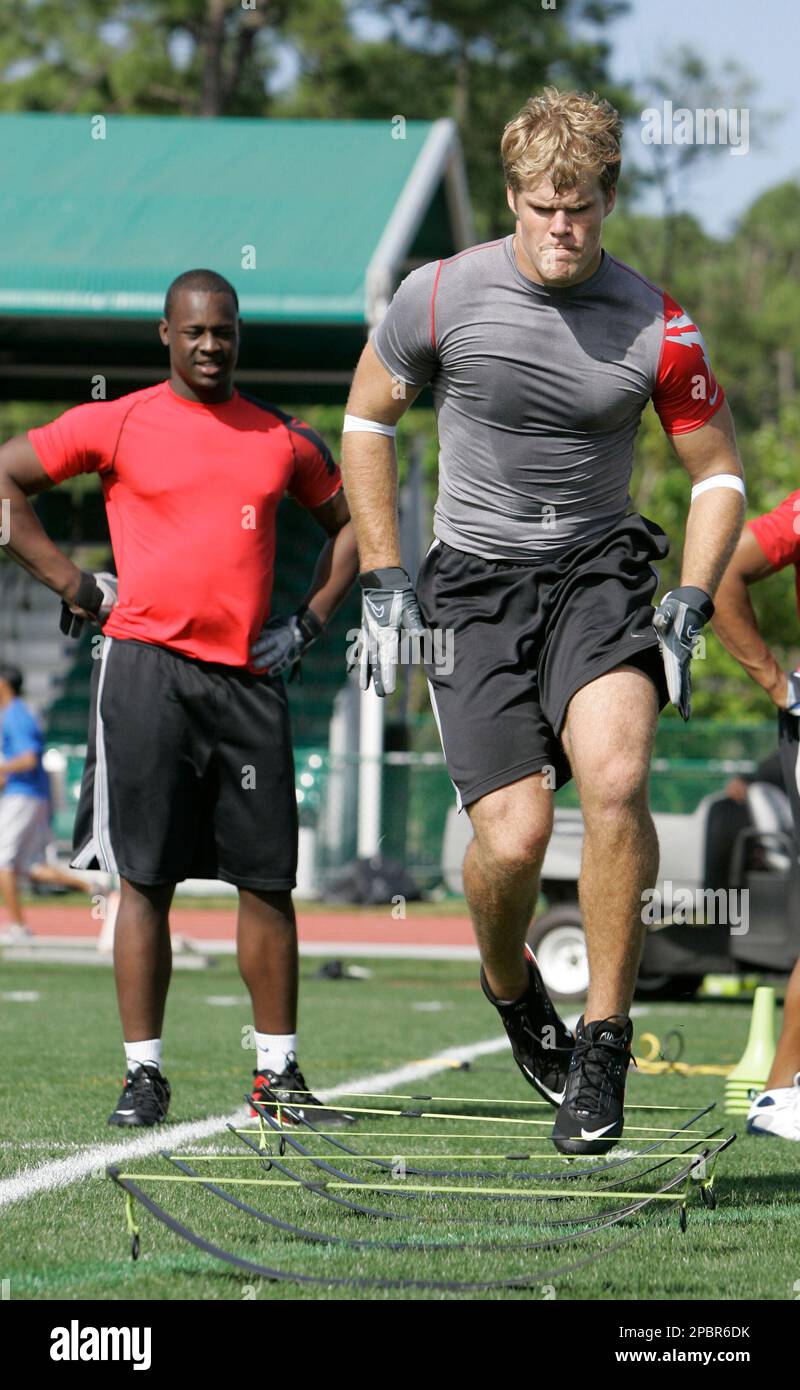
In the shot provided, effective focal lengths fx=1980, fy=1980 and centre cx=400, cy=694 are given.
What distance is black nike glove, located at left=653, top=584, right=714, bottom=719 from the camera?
4730mm

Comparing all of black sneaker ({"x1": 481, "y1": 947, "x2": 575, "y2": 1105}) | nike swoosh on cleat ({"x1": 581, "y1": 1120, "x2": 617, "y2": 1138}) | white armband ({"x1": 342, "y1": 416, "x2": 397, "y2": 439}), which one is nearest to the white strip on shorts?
black sneaker ({"x1": 481, "y1": 947, "x2": 575, "y2": 1105})

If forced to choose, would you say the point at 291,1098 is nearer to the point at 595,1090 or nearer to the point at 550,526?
the point at 595,1090

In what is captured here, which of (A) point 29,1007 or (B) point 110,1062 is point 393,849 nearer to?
(A) point 29,1007

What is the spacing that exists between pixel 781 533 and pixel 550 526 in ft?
4.76

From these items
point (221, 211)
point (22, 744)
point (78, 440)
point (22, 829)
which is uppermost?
point (221, 211)

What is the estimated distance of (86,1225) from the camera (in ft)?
13.1

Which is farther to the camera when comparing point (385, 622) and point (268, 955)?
point (268, 955)

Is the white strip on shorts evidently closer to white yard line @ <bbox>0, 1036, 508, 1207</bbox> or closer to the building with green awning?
the building with green awning

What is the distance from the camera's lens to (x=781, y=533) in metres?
6.20

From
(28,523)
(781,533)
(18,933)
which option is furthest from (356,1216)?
(18,933)

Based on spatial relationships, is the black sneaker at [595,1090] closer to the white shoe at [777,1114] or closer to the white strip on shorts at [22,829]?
the white shoe at [777,1114]

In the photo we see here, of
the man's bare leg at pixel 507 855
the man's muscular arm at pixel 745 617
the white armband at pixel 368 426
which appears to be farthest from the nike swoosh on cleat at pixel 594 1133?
the man's muscular arm at pixel 745 617

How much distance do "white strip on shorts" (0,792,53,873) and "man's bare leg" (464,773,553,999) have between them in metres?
10.4
